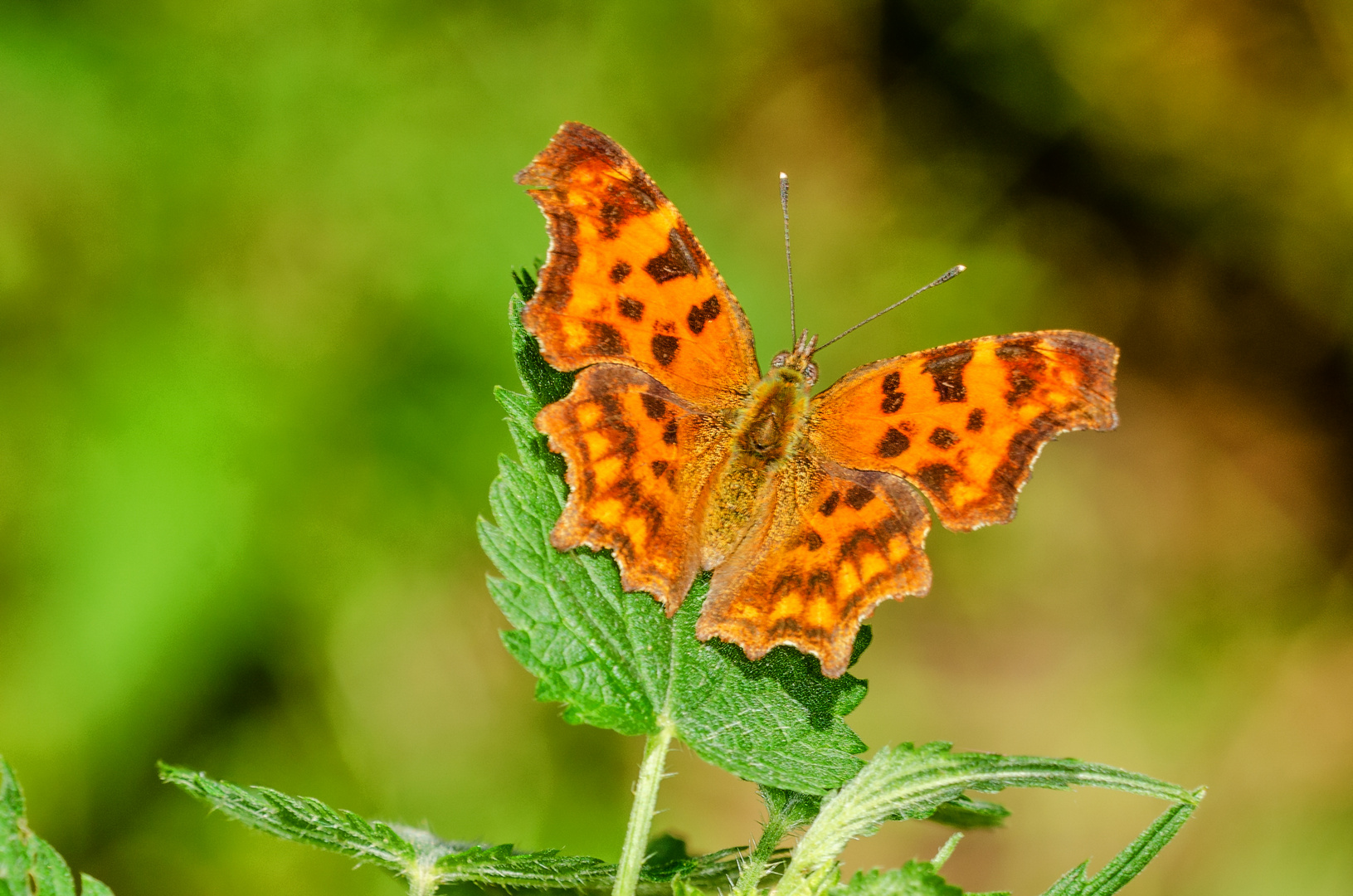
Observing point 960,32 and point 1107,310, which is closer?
point 960,32

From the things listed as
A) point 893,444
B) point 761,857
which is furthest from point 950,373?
point 761,857

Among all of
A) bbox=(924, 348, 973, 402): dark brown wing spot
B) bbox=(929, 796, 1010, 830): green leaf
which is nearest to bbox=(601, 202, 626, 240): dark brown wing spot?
bbox=(924, 348, 973, 402): dark brown wing spot

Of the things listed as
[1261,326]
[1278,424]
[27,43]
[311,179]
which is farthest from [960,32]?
[27,43]

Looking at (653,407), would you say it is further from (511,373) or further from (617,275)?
(511,373)

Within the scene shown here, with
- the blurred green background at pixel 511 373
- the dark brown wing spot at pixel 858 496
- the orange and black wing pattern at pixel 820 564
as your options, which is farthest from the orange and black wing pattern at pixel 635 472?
the blurred green background at pixel 511 373

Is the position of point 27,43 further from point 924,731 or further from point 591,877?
point 924,731

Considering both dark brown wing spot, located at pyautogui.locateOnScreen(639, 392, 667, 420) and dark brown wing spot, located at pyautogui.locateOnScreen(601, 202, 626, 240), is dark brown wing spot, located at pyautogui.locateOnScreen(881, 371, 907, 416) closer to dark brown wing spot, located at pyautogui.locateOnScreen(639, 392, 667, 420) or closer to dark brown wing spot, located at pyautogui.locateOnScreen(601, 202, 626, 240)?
dark brown wing spot, located at pyautogui.locateOnScreen(639, 392, 667, 420)

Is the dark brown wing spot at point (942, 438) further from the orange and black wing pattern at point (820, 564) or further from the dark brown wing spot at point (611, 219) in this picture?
the dark brown wing spot at point (611, 219)
